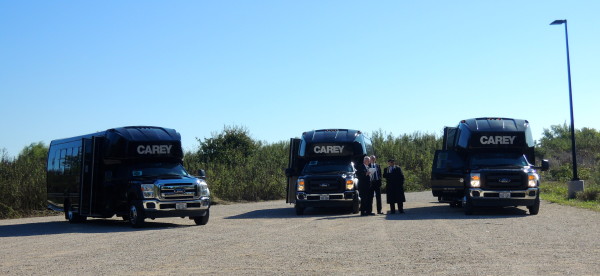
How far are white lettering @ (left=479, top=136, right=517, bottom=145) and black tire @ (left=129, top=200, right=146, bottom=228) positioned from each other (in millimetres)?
11053

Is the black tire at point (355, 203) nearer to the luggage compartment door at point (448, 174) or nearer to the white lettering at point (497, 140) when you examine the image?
the luggage compartment door at point (448, 174)

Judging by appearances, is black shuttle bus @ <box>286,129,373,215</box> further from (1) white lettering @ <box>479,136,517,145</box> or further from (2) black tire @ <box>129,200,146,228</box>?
(2) black tire @ <box>129,200,146,228</box>

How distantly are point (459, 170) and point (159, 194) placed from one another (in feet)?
35.5

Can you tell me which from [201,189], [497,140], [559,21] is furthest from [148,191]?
[559,21]

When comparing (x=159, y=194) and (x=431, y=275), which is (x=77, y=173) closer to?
(x=159, y=194)

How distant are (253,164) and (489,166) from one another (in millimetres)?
25380

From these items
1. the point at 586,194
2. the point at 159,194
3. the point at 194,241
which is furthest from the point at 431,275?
the point at 586,194

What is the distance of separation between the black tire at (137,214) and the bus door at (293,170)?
6766 millimetres

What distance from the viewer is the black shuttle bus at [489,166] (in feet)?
77.1

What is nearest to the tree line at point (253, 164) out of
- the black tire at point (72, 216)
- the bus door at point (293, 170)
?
the black tire at point (72, 216)

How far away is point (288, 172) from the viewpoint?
26.6 m

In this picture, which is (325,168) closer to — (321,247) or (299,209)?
(299,209)

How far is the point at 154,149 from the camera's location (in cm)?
2231

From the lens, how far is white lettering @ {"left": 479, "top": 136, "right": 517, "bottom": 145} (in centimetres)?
2477
